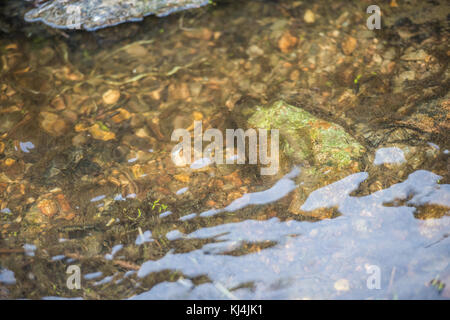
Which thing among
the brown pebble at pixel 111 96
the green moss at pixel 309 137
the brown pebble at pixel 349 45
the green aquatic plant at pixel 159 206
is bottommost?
the green aquatic plant at pixel 159 206

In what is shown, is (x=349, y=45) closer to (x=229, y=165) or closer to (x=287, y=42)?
(x=287, y=42)

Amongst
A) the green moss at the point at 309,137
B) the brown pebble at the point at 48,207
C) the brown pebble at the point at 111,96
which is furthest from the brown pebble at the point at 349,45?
the brown pebble at the point at 48,207

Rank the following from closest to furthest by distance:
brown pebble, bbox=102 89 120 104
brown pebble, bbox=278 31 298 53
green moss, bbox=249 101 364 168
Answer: green moss, bbox=249 101 364 168 < brown pebble, bbox=102 89 120 104 < brown pebble, bbox=278 31 298 53

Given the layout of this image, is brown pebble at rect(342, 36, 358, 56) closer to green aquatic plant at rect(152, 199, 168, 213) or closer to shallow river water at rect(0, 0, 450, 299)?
shallow river water at rect(0, 0, 450, 299)

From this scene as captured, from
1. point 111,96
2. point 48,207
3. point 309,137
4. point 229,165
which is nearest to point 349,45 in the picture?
point 309,137

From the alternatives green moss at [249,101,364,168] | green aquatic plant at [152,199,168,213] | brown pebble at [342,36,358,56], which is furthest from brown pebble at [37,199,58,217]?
brown pebble at [342,36,358,56]

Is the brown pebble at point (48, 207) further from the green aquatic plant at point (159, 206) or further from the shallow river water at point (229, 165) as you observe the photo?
the green aquatic plant at point (159, 206)

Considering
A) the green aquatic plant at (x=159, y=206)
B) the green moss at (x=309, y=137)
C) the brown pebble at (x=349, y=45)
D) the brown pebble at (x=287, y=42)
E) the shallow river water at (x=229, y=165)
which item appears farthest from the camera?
the brown pebble at (x=287, y=42)

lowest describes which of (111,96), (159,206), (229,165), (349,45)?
(159,206)

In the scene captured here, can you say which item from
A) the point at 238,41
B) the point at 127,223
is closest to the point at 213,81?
the point at 238,41
